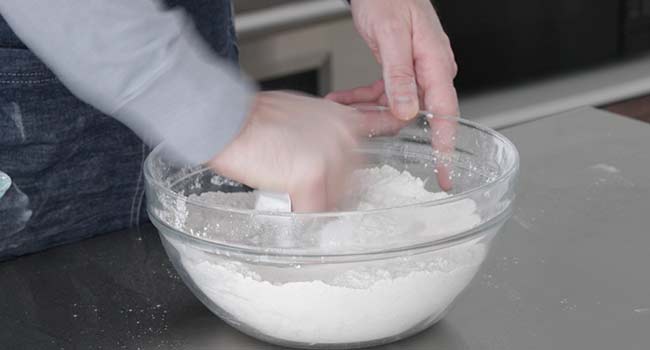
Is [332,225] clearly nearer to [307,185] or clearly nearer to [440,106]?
[307,185]

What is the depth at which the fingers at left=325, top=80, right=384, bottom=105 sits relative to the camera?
3.33ft

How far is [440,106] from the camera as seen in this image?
968 millimetres

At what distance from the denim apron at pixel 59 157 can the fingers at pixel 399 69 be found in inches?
8.2

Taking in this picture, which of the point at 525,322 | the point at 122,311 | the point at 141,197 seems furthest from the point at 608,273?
the point at 141,197

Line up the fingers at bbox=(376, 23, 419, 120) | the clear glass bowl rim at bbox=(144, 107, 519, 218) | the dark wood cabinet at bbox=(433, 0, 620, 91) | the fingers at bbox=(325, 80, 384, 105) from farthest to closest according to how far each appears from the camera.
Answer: the dark wood cabinet at bbox=(433, 0, 620, 91), the fingers at bbox=(325, 80, 384, 105), the fingers at bbox=(376, 23, 419, 120), the clear glass bowl rim at bbox=(144, 107, 519, 218)

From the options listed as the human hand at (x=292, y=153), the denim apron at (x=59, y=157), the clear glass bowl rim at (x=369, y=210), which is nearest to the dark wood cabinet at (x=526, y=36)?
the denim apron at (x=59, y=157)

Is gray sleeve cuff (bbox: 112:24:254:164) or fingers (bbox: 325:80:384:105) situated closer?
gray sleeve cuff (bbox: 112:24:254:164)

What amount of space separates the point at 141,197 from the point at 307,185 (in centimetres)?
40

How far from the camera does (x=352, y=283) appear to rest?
73 centimetres

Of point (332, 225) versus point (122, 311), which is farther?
→ point (122, 311)

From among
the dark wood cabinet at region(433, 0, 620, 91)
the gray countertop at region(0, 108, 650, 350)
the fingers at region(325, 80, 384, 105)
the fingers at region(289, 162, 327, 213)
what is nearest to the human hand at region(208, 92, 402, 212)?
the fingers at region(289, 162, 327, 213)

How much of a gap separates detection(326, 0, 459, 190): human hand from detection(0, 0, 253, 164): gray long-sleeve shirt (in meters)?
0.23

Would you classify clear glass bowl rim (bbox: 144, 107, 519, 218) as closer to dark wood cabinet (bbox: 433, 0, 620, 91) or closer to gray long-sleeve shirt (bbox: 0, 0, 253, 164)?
gray long-sleeve shirt (bbox: 0, 0, 253, 164)

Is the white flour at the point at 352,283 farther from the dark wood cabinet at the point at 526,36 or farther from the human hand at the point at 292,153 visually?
the dark wood cabinet at the point at 526,36
